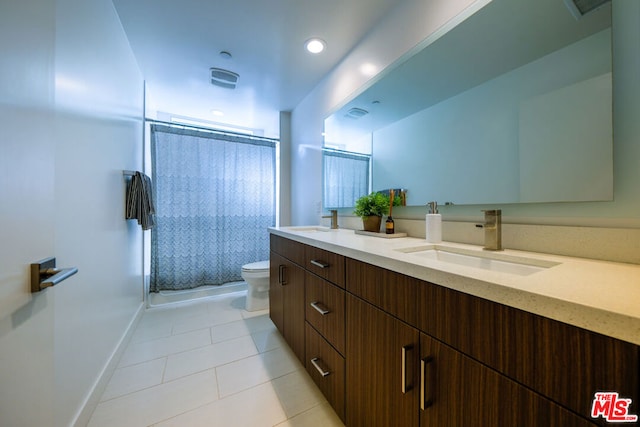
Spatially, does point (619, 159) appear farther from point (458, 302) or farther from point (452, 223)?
point (458, 302)

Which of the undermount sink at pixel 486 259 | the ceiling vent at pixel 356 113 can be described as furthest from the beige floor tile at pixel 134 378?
the ceiling vent at pixel 356 113

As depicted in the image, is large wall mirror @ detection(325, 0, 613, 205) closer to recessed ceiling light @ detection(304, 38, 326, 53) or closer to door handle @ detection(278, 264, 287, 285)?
recessed ceiling light @ detection(304, 38, 326, 53)

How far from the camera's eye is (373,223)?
1553mm

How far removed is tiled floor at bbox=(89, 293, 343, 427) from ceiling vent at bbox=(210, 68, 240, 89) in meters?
2.32

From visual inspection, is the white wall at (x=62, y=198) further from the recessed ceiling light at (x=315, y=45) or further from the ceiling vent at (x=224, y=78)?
the recessed ceiling light at (x=315, y=45)

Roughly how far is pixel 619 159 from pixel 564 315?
704 mm

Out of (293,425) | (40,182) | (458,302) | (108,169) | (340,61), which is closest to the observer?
(458,302)

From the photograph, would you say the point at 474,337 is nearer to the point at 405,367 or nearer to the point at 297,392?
the point at 405,367

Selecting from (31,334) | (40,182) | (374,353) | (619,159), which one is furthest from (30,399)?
(619,159)

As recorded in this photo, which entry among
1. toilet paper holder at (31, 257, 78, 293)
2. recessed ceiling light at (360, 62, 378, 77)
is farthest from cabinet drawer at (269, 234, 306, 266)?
recessed ceiling light at (360, 62, 378, 77)

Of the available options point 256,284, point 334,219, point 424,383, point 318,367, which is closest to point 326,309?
point 318,367

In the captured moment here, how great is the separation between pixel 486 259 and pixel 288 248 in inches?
44.3

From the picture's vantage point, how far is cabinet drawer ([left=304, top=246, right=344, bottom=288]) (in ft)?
3.39

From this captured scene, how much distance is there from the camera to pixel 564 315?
0.40 meters
